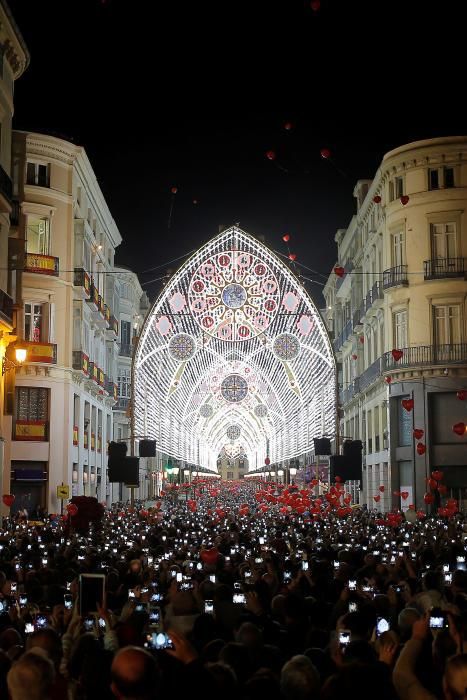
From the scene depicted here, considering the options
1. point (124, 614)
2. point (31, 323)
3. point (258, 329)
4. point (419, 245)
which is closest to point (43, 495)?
point (31, 323)

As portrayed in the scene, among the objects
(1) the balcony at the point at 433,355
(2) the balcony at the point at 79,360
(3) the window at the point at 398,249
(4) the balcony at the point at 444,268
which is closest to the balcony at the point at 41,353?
(2) the balcony at the point at 79,360

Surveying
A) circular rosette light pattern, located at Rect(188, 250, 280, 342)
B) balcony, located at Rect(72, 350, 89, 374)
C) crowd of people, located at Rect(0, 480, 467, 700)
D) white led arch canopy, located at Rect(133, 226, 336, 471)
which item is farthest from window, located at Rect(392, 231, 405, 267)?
crowd of people, located at Rect(0, 480, 467, 700)

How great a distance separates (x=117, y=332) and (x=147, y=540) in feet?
164

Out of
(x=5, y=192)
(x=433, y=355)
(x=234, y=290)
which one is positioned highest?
(x=234, y=290)

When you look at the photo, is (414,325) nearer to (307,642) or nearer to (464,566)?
(464,566)

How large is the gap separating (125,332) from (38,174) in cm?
3504

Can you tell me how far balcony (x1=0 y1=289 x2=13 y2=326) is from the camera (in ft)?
116

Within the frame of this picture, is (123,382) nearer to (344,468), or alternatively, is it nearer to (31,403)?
(31,403)

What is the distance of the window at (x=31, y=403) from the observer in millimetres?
51250

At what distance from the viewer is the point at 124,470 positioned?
4547cm

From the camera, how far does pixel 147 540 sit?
27094 mm

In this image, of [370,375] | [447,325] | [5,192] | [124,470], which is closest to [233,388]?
[370,375]

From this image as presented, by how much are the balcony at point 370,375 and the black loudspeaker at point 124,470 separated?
14.9m

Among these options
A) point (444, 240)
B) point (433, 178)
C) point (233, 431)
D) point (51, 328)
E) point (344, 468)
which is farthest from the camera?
point (233, 431)
